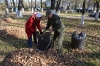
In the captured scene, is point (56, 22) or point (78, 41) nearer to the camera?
point (56, 22)

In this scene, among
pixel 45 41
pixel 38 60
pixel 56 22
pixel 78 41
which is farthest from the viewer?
pixel 78 41

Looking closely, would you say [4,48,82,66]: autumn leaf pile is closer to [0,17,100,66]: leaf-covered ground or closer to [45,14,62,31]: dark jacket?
[0,17,100,66]: leaf-covered ground

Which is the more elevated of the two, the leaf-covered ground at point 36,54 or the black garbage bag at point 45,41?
the black garbage bag at point 45,41

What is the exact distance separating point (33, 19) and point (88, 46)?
2.90 meters

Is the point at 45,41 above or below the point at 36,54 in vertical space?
A: above

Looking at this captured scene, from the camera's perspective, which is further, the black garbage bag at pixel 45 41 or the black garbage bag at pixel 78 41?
the black garbage bag at pixel 78 41

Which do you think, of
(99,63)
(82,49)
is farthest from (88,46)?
(99,63)

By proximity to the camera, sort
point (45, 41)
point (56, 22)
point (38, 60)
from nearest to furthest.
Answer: point (38, 60)
point (56, 22)
point (45, 41)

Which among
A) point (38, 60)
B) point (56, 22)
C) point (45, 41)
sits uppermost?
point (56, 22)

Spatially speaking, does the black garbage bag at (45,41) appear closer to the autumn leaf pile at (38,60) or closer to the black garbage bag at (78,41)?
the autumn leaf pile at (38,60)

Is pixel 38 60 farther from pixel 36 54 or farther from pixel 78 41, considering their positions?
pixel 78 41

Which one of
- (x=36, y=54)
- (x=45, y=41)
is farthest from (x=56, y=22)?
(x=36, y=54)

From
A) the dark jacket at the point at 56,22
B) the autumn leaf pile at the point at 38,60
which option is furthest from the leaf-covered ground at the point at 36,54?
the dark jacket at the point at 56,22

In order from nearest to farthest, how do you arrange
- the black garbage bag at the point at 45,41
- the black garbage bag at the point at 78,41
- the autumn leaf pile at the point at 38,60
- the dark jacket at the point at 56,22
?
the autumn leaf pile at the point at 38,60 → the dark jacket at the point at 56,22 → the black garbage bag at the point at 45,41 → the black garbage bag at the point at 78,41
